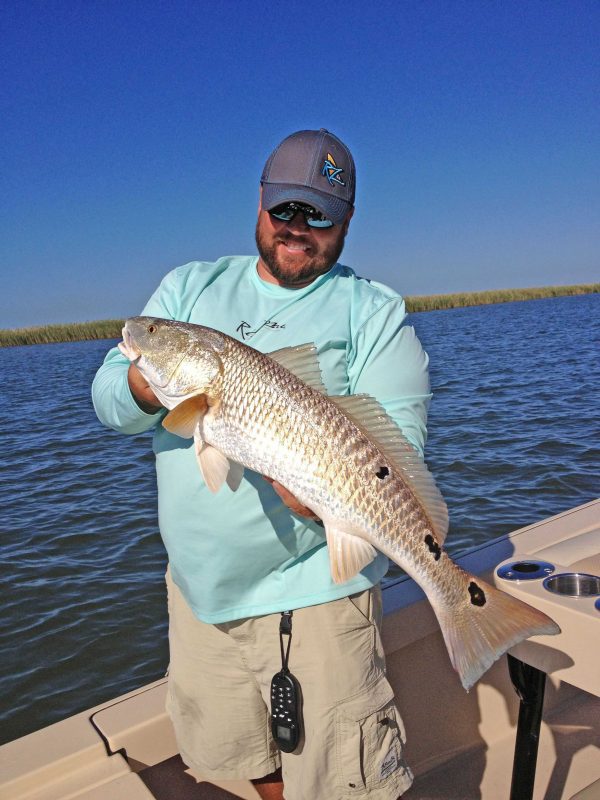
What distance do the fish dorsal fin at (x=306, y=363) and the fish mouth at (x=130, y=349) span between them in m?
0.54

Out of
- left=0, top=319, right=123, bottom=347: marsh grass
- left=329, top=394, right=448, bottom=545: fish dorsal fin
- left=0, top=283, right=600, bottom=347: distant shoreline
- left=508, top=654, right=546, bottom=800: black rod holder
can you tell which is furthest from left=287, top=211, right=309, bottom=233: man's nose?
left=0, top=319, right=123, bottom=347: marsh grass

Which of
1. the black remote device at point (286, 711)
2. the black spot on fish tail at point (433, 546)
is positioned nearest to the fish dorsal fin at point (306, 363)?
the black spot on fish tail at point (433, 546)

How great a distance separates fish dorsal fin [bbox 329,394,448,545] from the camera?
2.46m

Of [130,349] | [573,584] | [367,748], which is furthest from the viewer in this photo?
[573,584]

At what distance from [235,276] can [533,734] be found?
2.25 meters

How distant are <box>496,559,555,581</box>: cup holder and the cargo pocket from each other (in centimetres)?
101

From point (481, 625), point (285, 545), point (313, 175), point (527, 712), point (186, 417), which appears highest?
point (313, 175)

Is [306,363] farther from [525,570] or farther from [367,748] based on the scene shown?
[525,570]

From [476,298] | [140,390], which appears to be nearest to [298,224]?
[140,390]

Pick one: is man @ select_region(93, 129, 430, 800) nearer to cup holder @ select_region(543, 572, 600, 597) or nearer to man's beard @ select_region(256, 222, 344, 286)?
man's beard @ select_region(256, 222, 344, 286)

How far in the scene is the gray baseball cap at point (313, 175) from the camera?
8.89 feet

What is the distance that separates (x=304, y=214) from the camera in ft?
9.10

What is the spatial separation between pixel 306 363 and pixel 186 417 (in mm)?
476

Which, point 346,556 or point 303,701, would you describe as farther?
point 303,701
